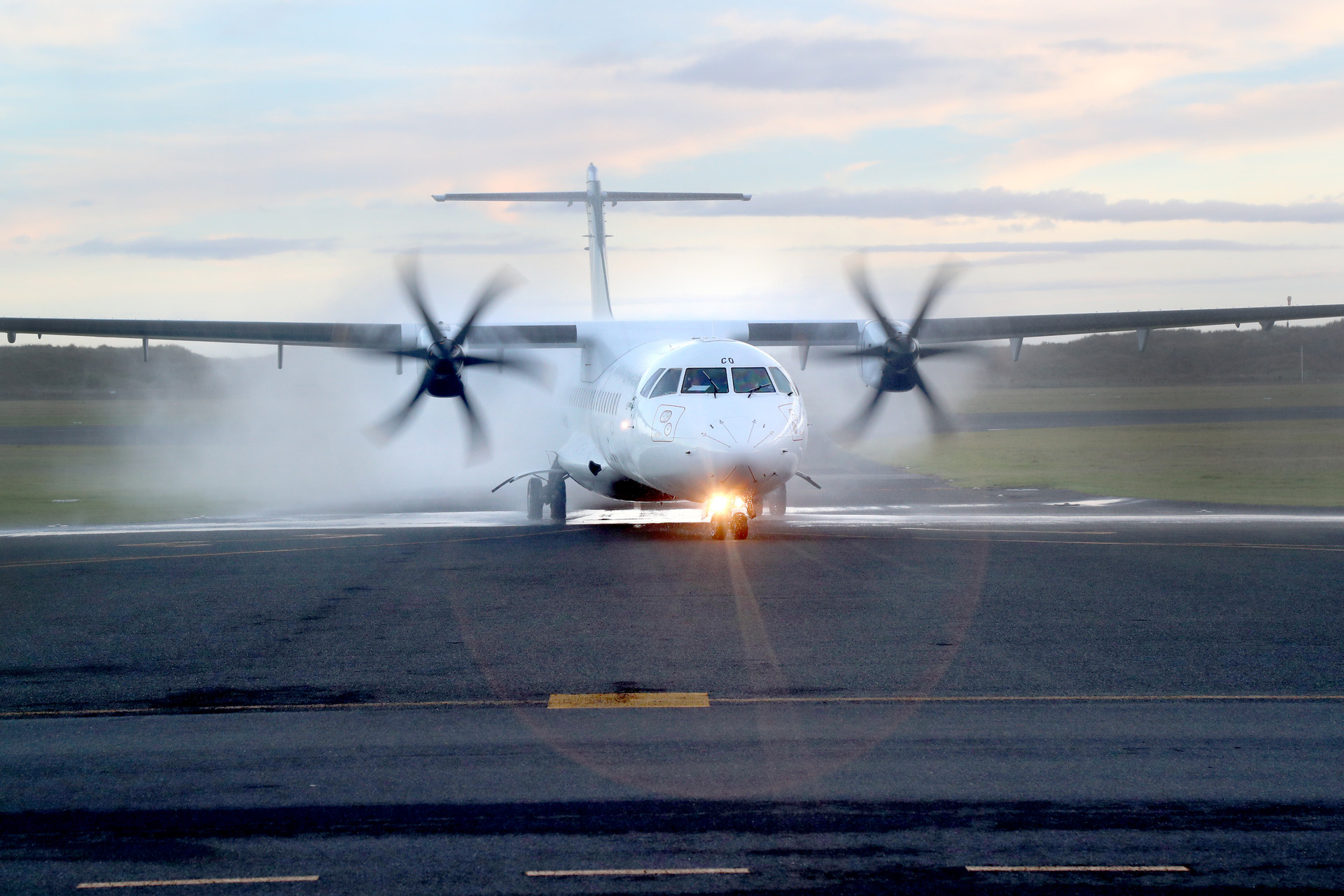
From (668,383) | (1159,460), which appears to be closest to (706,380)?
(668,383)

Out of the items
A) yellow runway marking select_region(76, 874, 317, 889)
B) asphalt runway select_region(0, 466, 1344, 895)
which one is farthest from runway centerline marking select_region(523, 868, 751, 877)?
yellow runway marking select_region(76, 874, 317, 889)

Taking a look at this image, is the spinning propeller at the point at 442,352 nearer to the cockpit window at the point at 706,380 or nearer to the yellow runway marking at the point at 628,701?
the cockpit window at the point at 706,380

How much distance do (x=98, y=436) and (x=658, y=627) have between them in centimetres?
6494

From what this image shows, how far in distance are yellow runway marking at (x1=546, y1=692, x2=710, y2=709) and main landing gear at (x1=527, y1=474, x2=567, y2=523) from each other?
1713 centimetres

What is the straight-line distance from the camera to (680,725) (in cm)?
820

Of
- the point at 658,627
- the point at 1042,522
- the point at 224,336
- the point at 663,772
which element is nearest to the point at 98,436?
the point at 224,336

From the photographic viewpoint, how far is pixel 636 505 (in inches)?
1214

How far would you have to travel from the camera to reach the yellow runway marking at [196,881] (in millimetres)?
5418

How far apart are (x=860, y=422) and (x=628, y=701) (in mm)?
17223

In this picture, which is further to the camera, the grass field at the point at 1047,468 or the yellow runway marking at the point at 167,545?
the grass field at the point at 1047,468

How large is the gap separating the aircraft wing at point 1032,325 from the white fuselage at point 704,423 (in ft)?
19.8

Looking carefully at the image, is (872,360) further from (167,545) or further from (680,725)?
(680,725)

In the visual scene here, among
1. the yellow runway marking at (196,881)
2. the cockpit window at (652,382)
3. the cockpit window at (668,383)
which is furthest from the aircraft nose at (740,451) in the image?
the yellow runway marking at (196,881)

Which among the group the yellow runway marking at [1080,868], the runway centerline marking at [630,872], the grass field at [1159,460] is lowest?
the grass field at [1159,460]
